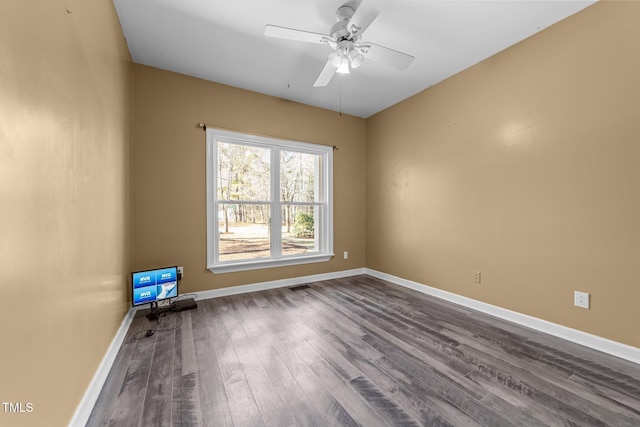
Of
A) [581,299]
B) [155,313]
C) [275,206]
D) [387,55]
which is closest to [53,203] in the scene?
[155,313]

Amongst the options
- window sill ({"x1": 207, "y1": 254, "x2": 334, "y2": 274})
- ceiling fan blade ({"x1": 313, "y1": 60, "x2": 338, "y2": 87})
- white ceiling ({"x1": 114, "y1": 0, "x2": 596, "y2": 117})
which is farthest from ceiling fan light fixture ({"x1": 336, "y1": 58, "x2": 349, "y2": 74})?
window sill ({"x1": 207, "y1": 254, "x2": 334, "y2": 274})

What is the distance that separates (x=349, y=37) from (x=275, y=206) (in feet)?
7.66

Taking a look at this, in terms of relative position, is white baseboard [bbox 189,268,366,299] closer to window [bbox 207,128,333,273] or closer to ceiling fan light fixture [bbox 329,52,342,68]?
window [bbox 207,128,333,273]

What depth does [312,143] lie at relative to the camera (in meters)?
4.10

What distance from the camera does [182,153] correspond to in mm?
3160

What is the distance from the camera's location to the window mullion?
3811 millimetres

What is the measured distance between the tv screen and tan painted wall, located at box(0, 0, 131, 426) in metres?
0.73

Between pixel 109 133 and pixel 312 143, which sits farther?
pixel 312 143

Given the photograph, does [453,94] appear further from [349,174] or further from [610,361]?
[610,361]

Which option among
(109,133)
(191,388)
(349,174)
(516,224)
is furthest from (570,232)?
(109,133)

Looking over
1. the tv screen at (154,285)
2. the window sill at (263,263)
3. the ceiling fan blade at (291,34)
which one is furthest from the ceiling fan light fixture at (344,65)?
the tv screen at (154,285)

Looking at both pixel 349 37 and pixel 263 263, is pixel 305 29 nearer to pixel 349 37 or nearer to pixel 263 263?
pixel 349 37

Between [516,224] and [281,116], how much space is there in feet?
10.5

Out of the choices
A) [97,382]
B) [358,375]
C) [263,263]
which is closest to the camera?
[97,382]
